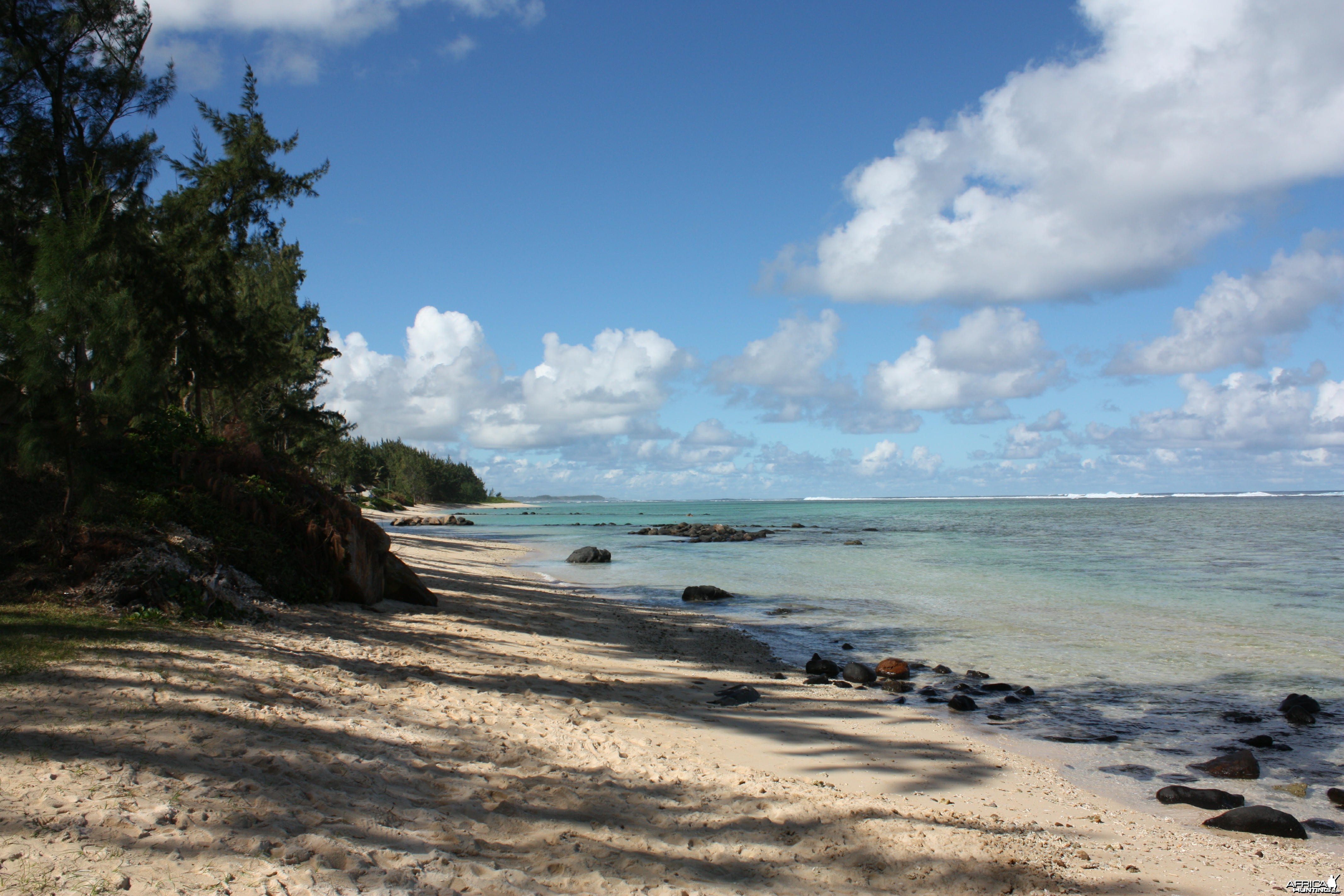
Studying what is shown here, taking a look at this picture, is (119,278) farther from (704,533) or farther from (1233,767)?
(704,533)

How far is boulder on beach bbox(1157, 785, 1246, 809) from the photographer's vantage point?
750 centimetres

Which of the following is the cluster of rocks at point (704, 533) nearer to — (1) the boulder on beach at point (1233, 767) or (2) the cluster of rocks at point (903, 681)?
(2) the cluster of rocks at point (903, 681)

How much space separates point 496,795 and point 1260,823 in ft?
23.5

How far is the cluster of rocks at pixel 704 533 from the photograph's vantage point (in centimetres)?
6181

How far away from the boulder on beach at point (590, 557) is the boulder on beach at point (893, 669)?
1020 inches

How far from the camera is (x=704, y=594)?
24141 mm

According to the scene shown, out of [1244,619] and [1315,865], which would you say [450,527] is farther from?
[1315,865]

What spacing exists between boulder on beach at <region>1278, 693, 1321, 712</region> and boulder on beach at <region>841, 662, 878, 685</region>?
6102 mm

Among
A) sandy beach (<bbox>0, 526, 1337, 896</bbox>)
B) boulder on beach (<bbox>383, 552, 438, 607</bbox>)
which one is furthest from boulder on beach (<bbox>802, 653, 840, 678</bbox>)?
boulder on beach (<bbox>383, 552, 438, 607</bbox>)

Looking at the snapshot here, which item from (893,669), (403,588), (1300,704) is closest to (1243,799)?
(1300,704)

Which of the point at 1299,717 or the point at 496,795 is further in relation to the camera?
the point at 1299,717

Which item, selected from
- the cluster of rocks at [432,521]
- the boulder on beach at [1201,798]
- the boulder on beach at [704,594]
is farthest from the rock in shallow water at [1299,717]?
the cluster of rocks at [432,521]

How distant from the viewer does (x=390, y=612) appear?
1412 centimetres

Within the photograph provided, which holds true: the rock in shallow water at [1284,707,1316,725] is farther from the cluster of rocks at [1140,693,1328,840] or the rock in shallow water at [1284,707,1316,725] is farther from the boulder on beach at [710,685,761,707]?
the boulder on beach at [710,685,761,707]
